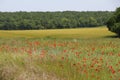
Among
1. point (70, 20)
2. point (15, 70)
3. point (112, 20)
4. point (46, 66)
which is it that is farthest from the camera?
point (70, 20)

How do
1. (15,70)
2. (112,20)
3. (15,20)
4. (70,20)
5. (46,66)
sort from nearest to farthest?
(15,70)
(46,66)
(112,20)
(15,20)
(70,20)

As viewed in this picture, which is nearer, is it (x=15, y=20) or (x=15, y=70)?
(x=15, y=70)

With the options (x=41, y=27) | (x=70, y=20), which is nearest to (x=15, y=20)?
(x=41, y=27)

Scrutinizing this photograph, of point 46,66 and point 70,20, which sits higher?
point 46,66

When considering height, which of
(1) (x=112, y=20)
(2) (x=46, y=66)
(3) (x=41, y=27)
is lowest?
(3) (x=41, y=27)

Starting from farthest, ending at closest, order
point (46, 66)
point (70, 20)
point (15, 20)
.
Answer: point (70, 20) < point (15, 20) < point (46, 66)

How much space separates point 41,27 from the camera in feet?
298

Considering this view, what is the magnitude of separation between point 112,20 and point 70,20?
46.1 metres

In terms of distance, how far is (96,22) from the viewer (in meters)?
100

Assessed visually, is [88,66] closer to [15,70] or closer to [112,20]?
[15,70]

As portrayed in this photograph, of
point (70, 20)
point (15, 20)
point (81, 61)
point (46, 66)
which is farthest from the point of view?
point (70, 20)

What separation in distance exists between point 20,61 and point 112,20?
41.7 metres

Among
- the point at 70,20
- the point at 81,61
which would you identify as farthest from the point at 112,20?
the point at 70,20

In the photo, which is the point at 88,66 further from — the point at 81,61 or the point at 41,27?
the point at 41,27
